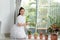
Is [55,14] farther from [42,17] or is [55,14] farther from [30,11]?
[30,11]

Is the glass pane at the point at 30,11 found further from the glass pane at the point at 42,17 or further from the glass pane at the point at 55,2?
the glass pane at the point at 55,2

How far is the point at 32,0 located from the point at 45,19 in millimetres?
761

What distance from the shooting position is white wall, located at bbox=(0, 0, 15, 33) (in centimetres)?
459

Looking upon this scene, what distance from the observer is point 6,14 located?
4.63 meters

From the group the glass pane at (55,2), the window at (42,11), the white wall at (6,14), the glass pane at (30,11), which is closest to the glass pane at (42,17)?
the window at (42,11)

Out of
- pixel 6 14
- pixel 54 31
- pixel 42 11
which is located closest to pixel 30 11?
pixel 42 11

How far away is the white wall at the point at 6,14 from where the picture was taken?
15.1 feet

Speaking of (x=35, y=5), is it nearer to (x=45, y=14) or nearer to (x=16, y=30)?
(x=45, y=14)

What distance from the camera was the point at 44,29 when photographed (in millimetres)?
4902

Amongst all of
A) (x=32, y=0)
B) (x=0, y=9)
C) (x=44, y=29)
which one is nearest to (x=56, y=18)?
(x=44, y=29)

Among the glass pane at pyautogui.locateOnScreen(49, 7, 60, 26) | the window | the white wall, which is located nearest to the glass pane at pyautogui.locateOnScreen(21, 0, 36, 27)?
the window

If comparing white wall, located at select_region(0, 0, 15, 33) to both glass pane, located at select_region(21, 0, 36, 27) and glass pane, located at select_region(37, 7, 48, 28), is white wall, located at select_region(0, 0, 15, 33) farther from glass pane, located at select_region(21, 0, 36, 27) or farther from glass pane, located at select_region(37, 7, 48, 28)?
glass pane, located at select_region(37, 7, 48, 28)

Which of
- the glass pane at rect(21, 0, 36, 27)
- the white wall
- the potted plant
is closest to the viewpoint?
the potted plant

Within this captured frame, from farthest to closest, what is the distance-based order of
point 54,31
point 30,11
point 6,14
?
point 30,11, point 6,14, point 54,31
